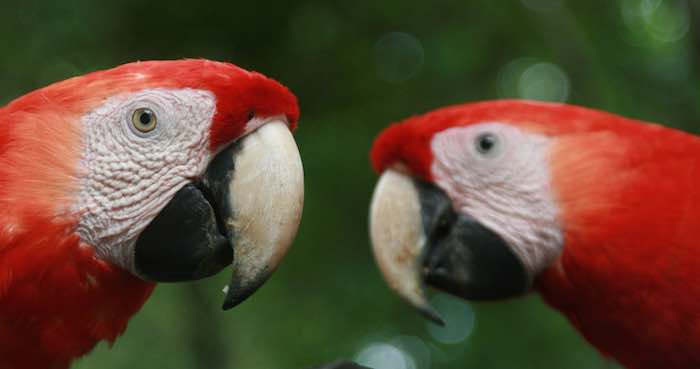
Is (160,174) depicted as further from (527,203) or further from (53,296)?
(527,203)

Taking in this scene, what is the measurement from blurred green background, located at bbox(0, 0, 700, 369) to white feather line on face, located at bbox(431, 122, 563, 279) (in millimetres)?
947

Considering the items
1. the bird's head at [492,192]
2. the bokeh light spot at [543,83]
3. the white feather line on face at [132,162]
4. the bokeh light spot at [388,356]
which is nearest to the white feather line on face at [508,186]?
the bird's head at [492,192]

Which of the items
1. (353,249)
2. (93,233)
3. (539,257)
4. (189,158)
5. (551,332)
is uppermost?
(189,158)

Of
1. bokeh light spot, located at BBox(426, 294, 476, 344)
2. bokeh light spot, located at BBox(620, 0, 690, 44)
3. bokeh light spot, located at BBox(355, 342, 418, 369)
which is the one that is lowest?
bokeh light spot, located at BBox(355, 342, 418, 369)

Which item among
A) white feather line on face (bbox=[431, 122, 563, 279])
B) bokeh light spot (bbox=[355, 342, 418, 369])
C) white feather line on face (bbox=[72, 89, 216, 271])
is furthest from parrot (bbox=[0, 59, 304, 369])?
bokeh light spot (bbox=[355, 342, 418, 369])

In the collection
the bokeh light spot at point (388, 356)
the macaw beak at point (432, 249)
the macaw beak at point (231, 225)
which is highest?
the macaw beak at point (231, 225)

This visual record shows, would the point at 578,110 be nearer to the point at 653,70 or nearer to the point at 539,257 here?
the point at 539,257

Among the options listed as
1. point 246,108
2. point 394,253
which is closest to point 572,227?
point 394,253

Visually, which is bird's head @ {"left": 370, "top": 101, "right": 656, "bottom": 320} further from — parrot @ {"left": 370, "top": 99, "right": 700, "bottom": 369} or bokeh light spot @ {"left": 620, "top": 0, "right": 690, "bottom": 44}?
bokeh light spot @ {"left": 620, "top": 0, "right": 690, "bottom": 44}

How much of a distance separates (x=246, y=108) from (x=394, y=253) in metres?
0.65

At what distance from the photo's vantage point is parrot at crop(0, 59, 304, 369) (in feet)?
3.83

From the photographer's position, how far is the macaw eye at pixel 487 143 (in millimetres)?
1649

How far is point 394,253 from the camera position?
68.9 inches

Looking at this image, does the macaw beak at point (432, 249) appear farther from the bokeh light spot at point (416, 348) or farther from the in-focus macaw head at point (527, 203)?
the bokeh light spot at point (416, 348)
